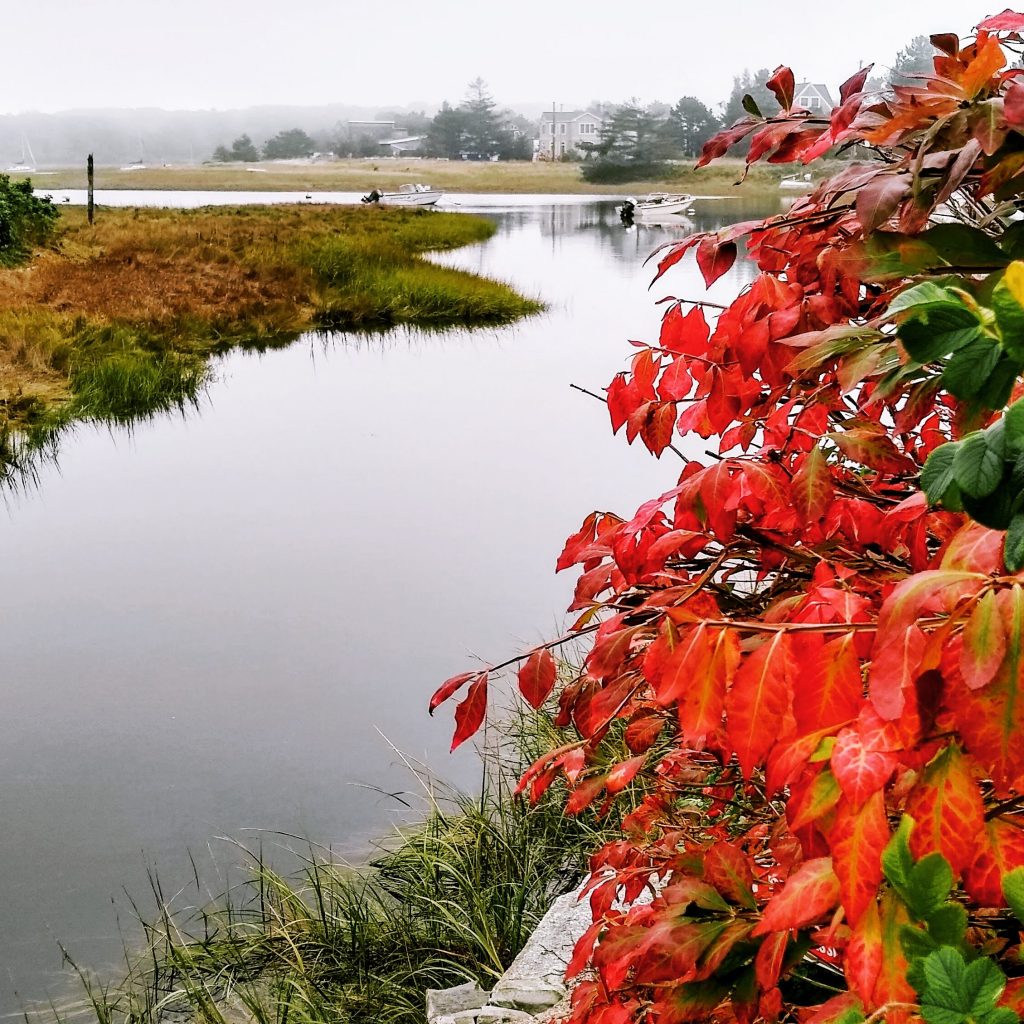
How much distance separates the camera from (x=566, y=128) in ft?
355

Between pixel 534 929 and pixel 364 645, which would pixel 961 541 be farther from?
pixel 364 645

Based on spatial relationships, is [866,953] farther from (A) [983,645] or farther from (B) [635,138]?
(B) [635,138]

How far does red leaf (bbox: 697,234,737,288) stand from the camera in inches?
54.9

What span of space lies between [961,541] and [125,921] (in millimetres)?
2885

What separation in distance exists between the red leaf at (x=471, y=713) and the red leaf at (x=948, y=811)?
66 centimetres

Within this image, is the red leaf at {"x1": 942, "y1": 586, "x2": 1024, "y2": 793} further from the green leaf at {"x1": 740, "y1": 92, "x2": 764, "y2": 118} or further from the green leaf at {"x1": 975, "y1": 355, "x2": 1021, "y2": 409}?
the green leaf at {"x1": 740, "y1": 92, "x2": 764, "y2": 118}

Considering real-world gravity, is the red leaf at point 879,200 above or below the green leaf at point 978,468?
above

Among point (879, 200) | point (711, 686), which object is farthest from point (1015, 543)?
point (879, 200)

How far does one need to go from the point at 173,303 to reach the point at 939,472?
43.4 ft

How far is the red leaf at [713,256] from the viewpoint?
1394 millimetres

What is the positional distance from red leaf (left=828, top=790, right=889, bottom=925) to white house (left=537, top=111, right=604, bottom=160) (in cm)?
11043

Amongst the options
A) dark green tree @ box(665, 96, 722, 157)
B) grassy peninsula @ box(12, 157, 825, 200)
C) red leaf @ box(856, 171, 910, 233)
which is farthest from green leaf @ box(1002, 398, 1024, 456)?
dark green tree @ box(665, 96, 722, 157)

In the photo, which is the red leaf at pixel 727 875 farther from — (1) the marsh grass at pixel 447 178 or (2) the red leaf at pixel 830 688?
(1) the marsh grass at pixel 447 178

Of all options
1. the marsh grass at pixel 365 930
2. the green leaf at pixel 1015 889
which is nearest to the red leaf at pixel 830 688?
the green leaf at pixel 1015 889
